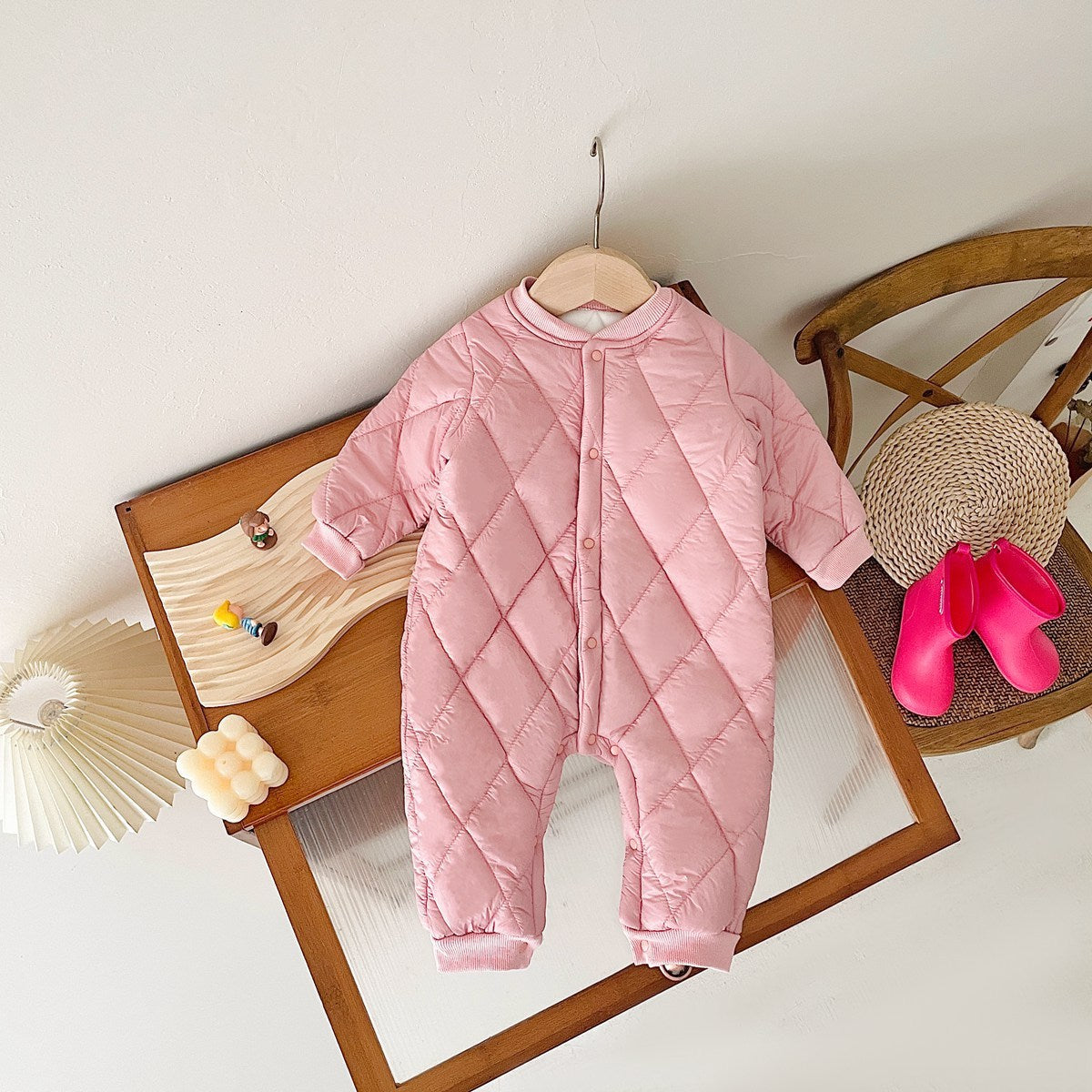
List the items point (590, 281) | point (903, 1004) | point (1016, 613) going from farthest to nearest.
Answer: point (903, 1004) → point (1016, 613) → point (590, 281)

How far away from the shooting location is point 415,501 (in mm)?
1007

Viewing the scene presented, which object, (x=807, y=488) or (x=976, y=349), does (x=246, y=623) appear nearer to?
(x=807, y=488)

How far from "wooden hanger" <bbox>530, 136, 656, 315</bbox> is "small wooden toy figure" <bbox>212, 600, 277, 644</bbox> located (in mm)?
478

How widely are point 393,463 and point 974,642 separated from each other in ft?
2.92

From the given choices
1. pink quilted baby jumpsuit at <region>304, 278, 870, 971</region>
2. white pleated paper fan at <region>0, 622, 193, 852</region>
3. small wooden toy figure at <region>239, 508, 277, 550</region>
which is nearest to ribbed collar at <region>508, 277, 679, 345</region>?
pink quilted baby jumpsuit at <region>304, 278, 870, 971</region>

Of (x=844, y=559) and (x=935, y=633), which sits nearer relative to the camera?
(x=844, y=559)

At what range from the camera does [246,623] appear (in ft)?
3.26

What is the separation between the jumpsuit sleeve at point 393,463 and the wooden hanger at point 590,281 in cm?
11

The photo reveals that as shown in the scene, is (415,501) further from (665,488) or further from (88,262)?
(88,262)

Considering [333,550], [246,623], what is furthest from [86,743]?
[333,550]

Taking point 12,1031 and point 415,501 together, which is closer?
point 415,501

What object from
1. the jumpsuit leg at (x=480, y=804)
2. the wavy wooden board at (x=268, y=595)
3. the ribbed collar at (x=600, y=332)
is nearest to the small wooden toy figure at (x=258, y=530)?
the wavy wooden board at (x=268, y=595)

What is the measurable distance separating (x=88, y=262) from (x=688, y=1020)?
1.50 m

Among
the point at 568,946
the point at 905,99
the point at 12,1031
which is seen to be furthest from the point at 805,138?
the point at 12,1031
